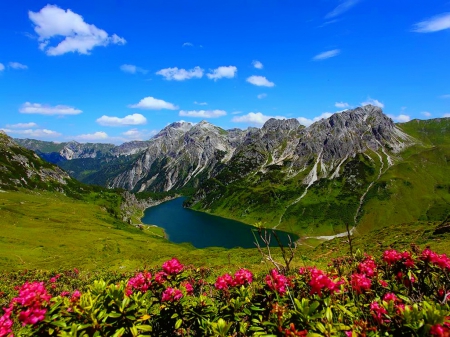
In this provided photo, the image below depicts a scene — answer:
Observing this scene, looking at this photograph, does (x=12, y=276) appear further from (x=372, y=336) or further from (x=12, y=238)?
(x=12, y=238)

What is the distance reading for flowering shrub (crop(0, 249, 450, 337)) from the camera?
515 centimetres

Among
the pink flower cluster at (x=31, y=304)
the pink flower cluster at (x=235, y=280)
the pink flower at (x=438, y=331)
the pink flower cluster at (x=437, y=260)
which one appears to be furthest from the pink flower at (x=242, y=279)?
the pink flower cluster at (x=437, y=260)

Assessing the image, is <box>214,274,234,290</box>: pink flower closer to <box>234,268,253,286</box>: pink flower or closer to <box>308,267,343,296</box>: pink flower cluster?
<box>234,268,253,286</box>: pink flower

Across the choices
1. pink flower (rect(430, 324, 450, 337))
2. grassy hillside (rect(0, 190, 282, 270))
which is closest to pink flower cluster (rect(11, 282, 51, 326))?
pink flower (rect(430, 324, 450, 337))

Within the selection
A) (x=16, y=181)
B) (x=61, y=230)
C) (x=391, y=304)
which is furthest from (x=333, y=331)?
(x=16, y=181)

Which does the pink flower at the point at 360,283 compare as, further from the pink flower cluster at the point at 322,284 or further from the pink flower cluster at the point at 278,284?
the pink flower cluster at the point at 278,284

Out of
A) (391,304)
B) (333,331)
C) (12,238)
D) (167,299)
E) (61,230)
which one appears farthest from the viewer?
(61,230)

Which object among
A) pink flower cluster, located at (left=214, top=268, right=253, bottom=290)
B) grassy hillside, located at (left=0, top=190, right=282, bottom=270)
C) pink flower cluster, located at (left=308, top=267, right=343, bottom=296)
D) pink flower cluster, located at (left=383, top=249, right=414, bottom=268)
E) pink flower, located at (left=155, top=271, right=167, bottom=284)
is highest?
pink flower cluster, located at (left=383, top=249, right=414, bottom=268)

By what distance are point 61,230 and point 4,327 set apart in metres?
105

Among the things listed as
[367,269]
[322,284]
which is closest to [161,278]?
[322,284]

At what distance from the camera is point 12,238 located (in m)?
73.3

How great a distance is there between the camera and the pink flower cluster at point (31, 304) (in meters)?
5.42

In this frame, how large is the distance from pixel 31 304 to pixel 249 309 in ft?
15.4

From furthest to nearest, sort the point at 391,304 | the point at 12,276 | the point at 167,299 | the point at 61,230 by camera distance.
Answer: the point at 61,230, the point at 12,276, the point at 167,299, the point at 391,304
